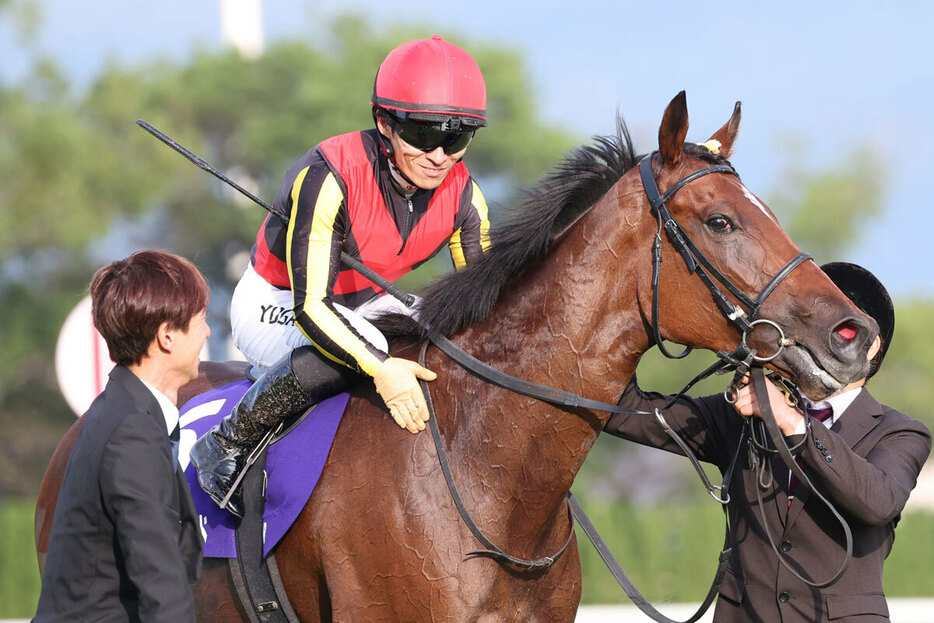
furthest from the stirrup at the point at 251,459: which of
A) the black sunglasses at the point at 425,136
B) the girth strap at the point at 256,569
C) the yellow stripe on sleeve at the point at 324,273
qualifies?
the black sunglasses at the point at 425,136

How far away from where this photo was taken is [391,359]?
11.3 ft

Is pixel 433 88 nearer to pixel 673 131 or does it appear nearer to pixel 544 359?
pixel 673 131

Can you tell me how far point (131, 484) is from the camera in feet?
8.46

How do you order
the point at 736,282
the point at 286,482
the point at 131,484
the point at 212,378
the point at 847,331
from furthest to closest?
the point at 212,378 < the point at 286,482 < the point at 736,282 < the point at 847,331 < the point at 131,484

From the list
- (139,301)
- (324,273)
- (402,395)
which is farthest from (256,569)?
(139,301)

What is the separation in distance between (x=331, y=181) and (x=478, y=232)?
0.77m

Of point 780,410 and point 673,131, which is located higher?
point 673,131

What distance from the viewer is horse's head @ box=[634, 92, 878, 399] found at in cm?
309

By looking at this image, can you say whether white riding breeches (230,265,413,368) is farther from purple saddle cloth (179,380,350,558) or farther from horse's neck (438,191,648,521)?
horse's neck (438,191,648,521)

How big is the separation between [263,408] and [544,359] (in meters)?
0.97

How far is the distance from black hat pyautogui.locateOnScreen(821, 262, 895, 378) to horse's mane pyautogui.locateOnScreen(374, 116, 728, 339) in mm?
910

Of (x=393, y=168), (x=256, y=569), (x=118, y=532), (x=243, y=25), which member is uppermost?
(x=243, y=25)

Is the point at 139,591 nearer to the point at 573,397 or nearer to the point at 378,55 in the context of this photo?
the point at 573,397

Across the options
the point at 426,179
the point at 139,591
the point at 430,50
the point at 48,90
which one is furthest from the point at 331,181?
the point at 48,90
